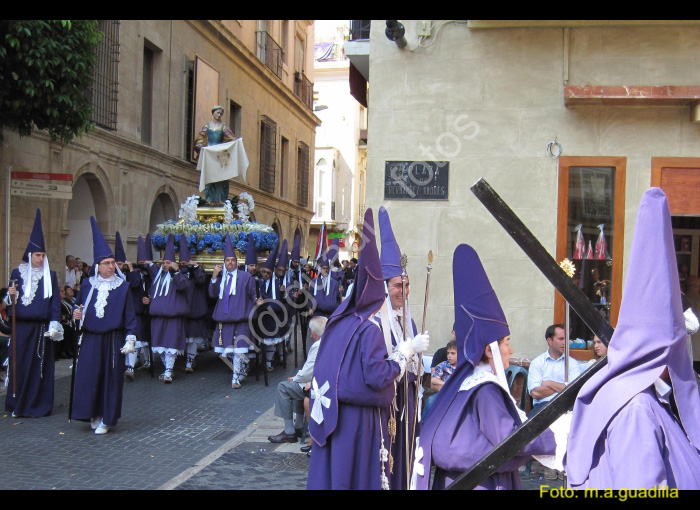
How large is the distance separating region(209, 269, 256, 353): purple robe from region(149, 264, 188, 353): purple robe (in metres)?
0.55

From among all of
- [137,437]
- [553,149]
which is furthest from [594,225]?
[137,437]

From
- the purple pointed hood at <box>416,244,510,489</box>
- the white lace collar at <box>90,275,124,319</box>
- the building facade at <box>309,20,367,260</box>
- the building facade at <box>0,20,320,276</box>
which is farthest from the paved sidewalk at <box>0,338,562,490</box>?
the building facade at <box>309,20,367,260</box>

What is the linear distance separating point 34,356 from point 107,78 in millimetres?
10901

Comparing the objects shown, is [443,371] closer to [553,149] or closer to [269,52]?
[553,149]

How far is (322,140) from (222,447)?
42665 millimetres

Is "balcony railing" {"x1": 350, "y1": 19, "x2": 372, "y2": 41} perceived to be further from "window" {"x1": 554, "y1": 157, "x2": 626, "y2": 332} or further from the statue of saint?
the statue of saint

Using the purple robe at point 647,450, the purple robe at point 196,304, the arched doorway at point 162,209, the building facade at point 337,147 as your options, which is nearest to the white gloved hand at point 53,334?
the purple robe at point 196,304

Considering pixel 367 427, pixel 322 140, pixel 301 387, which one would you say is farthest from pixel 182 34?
pixel 322 140

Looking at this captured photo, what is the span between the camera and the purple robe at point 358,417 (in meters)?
4.40

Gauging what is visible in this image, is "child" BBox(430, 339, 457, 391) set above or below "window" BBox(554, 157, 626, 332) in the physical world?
below

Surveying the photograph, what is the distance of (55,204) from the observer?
16.3 meters

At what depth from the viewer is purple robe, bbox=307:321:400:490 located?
4398 millimetres

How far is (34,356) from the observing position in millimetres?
9219
